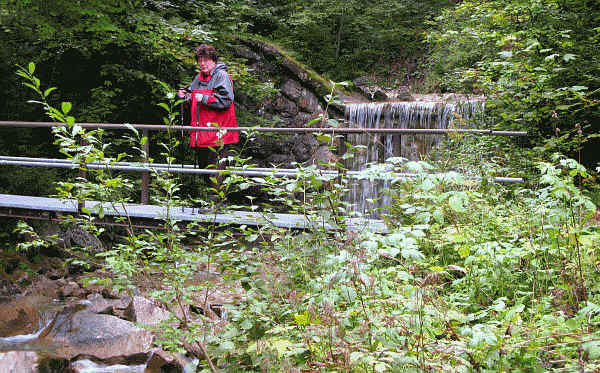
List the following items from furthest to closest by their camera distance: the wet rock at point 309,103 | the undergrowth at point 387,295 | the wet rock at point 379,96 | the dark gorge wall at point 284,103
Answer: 1. the wet rock at point 379,96
2. the wet rock at point 309,103
3. the dark gorge wall at point 284,103
4. the undergrowth at point 387,295

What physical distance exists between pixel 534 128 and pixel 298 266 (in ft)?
15.5

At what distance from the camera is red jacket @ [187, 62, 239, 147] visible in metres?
5.00

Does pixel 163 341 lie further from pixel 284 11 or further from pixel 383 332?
pixel 284 11

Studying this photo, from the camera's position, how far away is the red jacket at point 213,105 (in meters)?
5.00

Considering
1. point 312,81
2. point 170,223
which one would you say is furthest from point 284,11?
point 170,223

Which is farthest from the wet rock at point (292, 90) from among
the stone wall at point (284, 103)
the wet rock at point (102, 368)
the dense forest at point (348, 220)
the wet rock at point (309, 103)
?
the wet rock at point (102, 368)

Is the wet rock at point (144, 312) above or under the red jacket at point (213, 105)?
under

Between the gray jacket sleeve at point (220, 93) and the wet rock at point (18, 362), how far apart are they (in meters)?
3.01

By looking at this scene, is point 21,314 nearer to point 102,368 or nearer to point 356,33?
point 102,368

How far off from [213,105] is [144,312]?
98.5 inches

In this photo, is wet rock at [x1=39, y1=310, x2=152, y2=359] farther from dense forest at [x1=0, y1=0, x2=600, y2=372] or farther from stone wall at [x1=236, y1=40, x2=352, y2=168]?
stone wall at [x1=236, y1=40, x2=352, y2=168]

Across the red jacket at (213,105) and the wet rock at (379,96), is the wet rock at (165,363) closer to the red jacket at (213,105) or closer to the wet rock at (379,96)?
the red jacket at (213,105)

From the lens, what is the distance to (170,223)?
2.69m

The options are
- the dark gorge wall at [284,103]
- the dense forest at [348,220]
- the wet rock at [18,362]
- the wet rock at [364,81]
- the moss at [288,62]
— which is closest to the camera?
the dense forest at [348,220]
